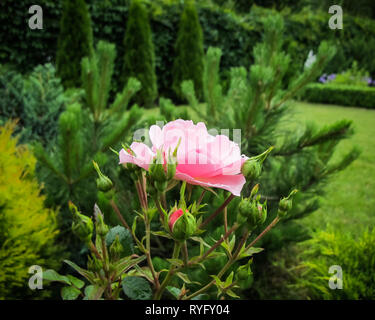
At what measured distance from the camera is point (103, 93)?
1520 mm

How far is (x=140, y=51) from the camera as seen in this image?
245 inches

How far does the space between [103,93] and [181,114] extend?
1.58 feet

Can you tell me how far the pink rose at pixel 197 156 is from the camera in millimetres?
377

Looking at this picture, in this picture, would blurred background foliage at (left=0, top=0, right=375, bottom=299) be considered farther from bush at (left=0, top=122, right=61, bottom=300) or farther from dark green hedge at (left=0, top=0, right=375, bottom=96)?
dark green hedge at (left=0, top=0, right=375, bottom=96)

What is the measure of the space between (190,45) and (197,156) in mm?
6930

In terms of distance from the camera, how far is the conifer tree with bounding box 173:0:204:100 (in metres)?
6.73

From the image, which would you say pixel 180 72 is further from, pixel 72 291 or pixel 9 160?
pixel 72 291

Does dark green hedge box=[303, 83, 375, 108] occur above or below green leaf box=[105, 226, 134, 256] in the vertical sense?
above

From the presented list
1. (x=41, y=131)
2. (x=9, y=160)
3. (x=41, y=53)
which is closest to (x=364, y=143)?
(x=41, y=131)

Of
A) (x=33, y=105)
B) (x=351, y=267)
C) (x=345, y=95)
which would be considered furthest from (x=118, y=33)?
(x=351, y=267)

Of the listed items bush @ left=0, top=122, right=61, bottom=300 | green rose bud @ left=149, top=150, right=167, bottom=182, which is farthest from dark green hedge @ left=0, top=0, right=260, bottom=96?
green rose bud @ left=149, top=150, right=167, bottom=182

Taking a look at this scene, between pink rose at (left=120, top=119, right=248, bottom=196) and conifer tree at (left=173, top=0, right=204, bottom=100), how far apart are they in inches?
253

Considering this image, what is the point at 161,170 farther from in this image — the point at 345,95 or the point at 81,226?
the point at 345,95

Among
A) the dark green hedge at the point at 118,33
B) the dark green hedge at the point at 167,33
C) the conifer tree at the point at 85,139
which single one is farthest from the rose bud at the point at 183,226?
the dark green hedge at the point at 118,33
